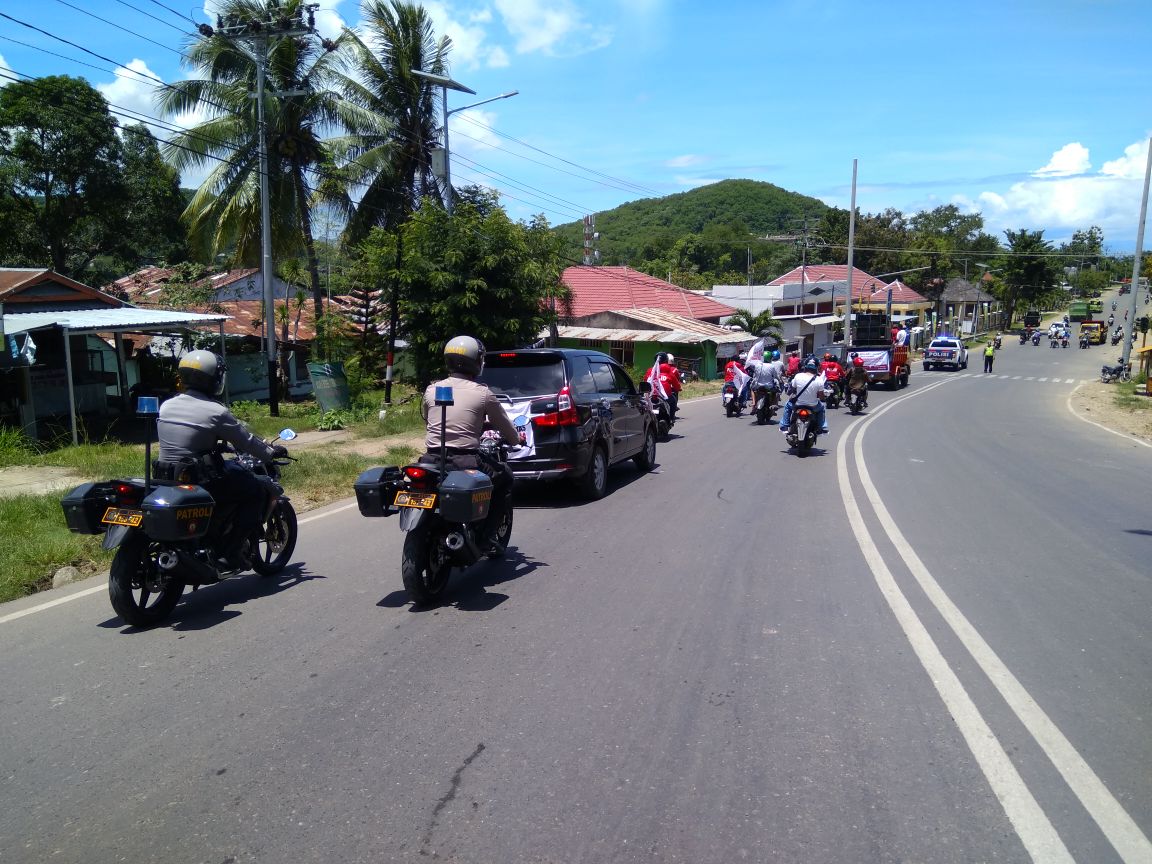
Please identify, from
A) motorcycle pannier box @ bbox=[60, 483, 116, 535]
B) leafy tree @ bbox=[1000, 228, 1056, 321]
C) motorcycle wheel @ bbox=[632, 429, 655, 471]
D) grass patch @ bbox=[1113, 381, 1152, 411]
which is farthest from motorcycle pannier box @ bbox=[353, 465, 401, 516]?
leafy tree @ bbox=[1000, 228, 1056, 321]

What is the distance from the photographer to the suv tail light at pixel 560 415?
997cm

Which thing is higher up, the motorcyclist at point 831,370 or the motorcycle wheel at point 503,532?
the motorcyclist at point 831,370

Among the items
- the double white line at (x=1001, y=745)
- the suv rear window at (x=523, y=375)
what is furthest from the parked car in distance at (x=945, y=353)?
the double white line at (x=1001, y=745)

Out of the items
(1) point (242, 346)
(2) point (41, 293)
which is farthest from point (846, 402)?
(2) point (41, 293)

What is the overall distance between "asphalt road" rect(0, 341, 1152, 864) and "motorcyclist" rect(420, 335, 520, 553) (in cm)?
75

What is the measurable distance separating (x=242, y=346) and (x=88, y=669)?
77.9 ft

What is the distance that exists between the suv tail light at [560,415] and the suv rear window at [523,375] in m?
0.22

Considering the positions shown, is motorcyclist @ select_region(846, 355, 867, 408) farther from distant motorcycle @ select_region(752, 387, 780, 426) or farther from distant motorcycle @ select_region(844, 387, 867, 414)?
distant motorcycle @ select_region(752, 387, 780, 426)

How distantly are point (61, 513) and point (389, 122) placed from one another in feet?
70.2

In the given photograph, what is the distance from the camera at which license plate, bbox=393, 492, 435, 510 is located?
607cm

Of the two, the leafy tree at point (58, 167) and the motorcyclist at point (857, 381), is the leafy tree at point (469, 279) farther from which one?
the leafy tree at point (58, 167)

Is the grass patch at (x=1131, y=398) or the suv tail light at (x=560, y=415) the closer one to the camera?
the suv tail light at (x=560, y=415)

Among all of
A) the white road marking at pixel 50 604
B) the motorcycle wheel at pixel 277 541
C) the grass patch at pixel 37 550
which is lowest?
the white road marking at pixel 50 604

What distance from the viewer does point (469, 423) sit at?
670 centimetres
